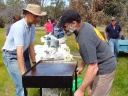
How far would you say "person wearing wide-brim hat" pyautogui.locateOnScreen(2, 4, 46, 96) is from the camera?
3.58 metres

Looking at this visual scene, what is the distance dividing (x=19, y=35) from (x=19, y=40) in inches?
2.6

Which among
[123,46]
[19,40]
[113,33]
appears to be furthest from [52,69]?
[123,46]

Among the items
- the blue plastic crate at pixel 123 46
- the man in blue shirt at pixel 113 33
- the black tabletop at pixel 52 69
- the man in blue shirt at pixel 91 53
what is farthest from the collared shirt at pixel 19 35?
the blue plastic crate at pixel 123 46

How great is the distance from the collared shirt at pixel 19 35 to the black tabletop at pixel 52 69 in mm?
390

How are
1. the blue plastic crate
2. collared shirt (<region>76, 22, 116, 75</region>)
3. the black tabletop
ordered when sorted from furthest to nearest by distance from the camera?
1. the blue plastic crate
2. the black tabletop
3. collared shirt (<region>76, 22, 116, 75</region>)

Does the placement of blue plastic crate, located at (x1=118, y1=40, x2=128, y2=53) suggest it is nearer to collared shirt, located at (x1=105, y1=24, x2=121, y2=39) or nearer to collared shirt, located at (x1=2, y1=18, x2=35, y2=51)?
collared shirt, located at (x1=105, y1=24, x2=121, y2=39)

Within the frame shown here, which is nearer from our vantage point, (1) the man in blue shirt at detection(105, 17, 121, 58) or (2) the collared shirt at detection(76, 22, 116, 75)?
(2) the collared shirt at detection(76, 22, 116, 75)

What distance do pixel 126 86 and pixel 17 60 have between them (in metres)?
2.97

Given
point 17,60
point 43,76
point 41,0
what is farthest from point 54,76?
point 41,0

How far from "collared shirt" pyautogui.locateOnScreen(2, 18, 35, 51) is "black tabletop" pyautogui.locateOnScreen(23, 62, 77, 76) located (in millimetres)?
390

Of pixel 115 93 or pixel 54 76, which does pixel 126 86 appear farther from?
pixel 54 76

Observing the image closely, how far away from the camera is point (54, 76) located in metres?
3.19

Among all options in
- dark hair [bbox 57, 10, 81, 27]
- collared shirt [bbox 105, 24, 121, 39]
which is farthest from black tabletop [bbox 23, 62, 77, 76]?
collared shirt [bbox 105, 24, 121, 39]

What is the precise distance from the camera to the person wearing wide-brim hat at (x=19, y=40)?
358 cm
